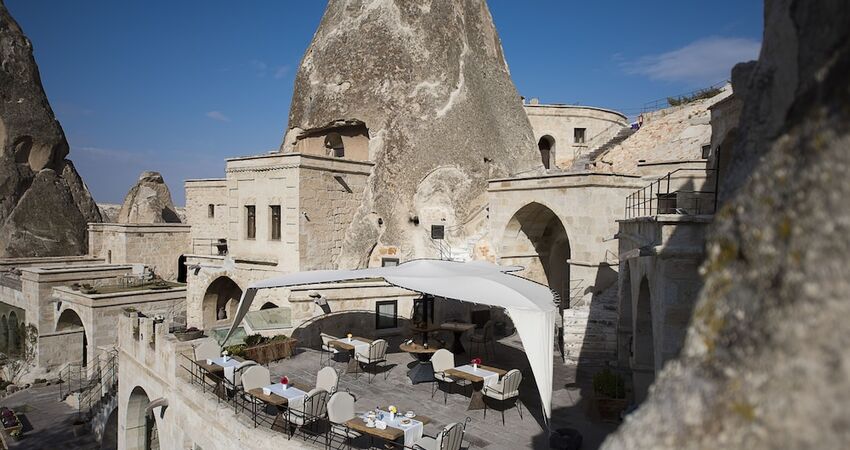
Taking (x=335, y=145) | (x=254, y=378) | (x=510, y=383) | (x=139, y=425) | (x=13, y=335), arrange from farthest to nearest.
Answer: (x=13, y=335) < (x=335, y=145) < (x=139, y=425) < (x=254, y=378) < (x=510, y=383)

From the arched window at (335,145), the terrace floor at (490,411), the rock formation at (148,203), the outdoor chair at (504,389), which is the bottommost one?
the terrace floor at (490,411)

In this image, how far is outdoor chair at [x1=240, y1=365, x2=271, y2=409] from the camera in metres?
10.8

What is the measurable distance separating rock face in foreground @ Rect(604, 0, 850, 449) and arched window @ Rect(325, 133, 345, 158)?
943 inches

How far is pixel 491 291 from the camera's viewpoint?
36.3 ft

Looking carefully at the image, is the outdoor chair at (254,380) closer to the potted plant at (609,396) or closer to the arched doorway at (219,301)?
the potted plant at (609,396)

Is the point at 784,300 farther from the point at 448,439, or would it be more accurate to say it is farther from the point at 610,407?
the point at 610,407

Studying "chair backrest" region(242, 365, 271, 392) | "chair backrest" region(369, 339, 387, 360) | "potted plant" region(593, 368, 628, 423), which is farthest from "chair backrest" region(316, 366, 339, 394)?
"potted plant" region(593, 368, 628, 423)

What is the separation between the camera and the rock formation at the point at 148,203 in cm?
3612

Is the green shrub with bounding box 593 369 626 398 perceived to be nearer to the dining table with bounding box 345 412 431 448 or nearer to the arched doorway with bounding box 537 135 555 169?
the dining table with bounding box 345 412 431 448

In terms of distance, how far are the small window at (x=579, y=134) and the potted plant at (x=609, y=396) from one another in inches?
963

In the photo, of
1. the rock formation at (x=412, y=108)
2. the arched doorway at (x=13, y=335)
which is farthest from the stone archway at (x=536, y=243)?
the arched doorway at (x=13, y=335)

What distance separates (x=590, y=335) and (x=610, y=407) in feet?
16.9

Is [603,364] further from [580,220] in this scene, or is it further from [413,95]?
[413,95]

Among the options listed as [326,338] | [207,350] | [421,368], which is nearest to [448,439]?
[421,368]
